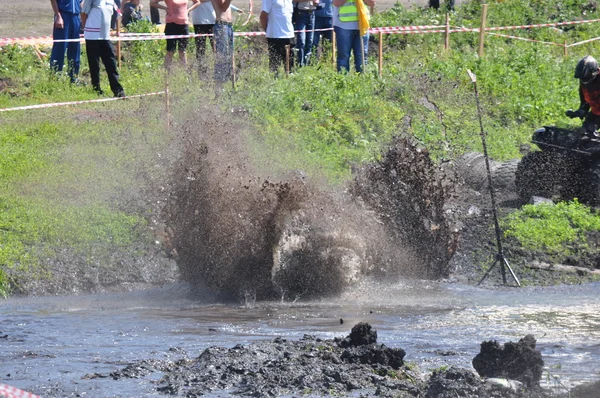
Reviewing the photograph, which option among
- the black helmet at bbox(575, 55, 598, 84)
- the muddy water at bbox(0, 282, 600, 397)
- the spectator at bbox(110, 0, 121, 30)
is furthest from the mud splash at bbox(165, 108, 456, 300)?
the spectator at bbox(110, 0, 121, 30)

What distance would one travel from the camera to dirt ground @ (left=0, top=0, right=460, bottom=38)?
84.3 feet

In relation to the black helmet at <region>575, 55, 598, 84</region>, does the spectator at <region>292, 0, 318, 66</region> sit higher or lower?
higher

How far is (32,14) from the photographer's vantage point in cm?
2903

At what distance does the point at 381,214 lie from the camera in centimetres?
1337

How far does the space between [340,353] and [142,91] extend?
11659 mm

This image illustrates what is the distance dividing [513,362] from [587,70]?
7596 mm

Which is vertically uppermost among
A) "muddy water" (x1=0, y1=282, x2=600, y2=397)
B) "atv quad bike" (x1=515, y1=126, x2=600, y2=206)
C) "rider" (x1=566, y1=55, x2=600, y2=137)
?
"rider" (x1=566, y1=55, x2=600, y2=137)

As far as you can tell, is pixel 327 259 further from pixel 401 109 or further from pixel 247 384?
pixel 401 109

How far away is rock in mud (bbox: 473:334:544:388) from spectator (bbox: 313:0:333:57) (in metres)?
14.2

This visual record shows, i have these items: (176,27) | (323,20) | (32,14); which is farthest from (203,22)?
Result: (32,14)

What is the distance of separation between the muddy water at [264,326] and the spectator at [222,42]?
5983 mm

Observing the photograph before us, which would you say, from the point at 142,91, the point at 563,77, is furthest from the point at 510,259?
the point at 563,77

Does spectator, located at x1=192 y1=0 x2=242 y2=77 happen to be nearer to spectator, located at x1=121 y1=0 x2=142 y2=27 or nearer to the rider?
spectator, located at x1=121 y1=0 x2=142 y2=27

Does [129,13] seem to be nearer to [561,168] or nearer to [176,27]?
[176,27]
